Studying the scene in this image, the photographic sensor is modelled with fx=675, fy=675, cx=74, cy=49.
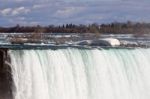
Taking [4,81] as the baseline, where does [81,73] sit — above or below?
below

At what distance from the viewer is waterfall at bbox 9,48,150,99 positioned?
3272 centimetres

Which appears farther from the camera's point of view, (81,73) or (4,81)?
(81,73)

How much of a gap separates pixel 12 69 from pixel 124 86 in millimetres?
8546

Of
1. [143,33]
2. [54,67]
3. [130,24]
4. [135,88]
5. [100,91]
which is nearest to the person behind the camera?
[54,67]

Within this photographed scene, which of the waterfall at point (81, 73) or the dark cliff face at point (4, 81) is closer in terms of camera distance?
the dark cliff face at point (4, 81)

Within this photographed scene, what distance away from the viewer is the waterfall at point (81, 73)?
32719mm

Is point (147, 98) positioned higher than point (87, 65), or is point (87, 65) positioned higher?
point (87, 65)

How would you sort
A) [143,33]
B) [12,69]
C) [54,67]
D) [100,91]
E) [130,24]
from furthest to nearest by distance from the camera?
1. [130,24]
2. [143,33]
3. [100,91]
4. [54,67]
5. [12,69]

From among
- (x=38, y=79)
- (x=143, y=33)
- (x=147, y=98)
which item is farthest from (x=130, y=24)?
(x=38, y=79)

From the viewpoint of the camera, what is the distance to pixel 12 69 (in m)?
32.1

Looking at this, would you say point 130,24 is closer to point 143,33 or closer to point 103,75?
point 143,33

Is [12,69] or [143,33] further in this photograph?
[143,33]

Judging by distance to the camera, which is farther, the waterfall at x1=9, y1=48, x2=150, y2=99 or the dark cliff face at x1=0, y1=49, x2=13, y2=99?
the waterfall at x1=9, y1=48, x2=150, y2=99

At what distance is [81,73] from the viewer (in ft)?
116
